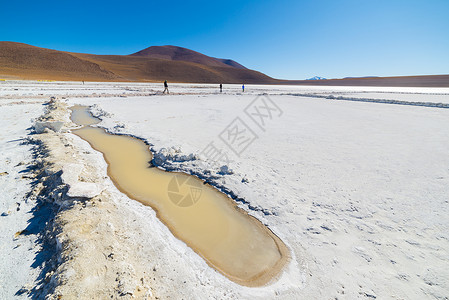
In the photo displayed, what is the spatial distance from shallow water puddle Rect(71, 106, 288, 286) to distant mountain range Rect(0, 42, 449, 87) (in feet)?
205

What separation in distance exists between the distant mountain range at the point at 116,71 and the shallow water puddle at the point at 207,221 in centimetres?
6243

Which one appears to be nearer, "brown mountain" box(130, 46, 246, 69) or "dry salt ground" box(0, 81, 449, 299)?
"dry salt ground" box(0, 81, 449, 299)

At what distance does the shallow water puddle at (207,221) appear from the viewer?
2447 mm

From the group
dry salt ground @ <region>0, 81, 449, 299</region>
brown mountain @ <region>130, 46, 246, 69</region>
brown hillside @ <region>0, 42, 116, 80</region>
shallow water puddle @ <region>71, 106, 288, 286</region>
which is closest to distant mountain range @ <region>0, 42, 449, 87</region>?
brown hillside @ <region>0, 42, 116, 80</region>

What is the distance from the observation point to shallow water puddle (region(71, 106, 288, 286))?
245 cm

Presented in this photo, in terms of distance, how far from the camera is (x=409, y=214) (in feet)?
10.5

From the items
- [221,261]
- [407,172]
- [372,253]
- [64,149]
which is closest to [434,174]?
[407,172]

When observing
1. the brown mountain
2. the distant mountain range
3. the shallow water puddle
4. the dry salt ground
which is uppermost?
the brown mountain

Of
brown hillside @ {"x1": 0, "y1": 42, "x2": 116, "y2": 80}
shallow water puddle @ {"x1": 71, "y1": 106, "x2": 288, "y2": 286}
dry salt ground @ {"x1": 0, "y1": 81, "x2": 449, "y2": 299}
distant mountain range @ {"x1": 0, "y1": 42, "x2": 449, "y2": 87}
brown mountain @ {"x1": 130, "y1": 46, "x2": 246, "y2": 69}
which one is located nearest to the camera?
dry salt ground @ {"x1": 0, "y1": 81, "x2": 449, "y2": 299}

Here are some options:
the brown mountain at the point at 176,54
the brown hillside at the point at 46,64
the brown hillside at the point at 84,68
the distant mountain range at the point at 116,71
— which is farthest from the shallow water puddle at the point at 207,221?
the brown mountain at the point at 176,54

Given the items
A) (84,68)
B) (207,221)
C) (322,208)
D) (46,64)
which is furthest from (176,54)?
(322,208)

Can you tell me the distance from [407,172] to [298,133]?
3.74m

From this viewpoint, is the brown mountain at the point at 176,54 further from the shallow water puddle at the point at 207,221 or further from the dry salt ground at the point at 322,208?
the shallow water puddle at the point at 207,221

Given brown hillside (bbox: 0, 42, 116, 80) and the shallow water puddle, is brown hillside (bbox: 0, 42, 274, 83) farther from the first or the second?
the shallow water puddle
